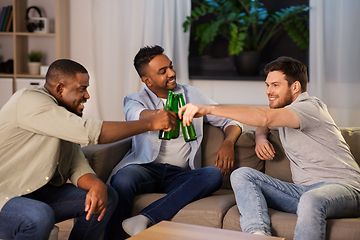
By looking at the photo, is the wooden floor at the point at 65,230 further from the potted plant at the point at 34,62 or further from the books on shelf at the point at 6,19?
the books on shelf at the point at 6,19

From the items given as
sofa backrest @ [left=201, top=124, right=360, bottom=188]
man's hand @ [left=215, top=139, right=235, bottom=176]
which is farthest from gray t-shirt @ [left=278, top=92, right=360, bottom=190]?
man's hand @ [left=215, top=139, right=235, bottom=176]

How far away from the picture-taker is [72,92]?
161cm

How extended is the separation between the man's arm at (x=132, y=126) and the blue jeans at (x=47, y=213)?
0.27m

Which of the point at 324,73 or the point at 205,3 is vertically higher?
the point at 205,3

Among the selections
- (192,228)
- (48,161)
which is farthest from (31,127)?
(192,228)

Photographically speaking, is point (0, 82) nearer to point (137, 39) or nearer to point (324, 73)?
point (137, 39)

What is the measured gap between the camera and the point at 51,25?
402cm

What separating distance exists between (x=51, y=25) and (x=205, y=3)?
167 cm

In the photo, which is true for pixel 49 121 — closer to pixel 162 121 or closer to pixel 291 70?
pixel 162 121

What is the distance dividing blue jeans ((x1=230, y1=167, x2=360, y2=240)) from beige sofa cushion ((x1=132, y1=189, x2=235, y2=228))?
118mm

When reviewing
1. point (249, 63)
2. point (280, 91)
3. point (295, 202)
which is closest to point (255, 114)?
point (280, 91)

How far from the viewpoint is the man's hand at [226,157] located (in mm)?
1994

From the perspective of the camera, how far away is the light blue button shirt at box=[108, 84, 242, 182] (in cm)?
207

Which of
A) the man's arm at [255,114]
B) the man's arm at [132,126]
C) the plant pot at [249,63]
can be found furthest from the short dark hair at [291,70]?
the plant pot at [249,63]
